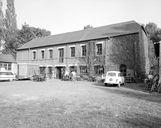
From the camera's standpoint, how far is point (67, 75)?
24516 mm

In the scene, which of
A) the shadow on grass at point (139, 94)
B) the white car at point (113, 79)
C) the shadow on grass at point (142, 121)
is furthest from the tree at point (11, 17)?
the shadow on grass at point (142, 121)

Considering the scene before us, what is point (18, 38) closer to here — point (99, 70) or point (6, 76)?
point (6, 76)

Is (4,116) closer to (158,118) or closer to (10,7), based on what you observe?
(158,118)

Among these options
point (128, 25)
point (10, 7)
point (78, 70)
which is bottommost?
point (78, 70)

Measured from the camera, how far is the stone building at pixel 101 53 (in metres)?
21.7

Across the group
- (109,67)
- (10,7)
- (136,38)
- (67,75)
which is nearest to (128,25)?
(136,38)

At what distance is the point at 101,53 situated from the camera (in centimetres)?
2441

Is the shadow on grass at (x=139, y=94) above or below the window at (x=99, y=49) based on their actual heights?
below

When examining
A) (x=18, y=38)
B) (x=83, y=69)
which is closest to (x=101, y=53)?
(x=83, y=69)

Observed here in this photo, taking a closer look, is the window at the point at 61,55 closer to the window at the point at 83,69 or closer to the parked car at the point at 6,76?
the window at the point at 83,69

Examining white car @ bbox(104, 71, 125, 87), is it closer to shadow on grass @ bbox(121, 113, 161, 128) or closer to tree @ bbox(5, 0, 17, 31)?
shadow on grass @ bbox(121, 113, 161, 128)

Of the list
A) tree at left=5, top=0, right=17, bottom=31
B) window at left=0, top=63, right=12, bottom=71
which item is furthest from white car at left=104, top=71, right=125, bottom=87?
tree at left=5, top=0, right=17, bottom=31

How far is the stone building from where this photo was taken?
21.7m

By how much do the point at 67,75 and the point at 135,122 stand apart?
64.7 feet
